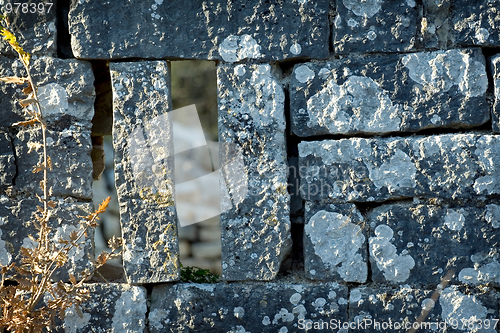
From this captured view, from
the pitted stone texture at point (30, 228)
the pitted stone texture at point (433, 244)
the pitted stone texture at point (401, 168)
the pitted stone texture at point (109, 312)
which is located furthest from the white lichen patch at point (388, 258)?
the pitted stone texture at point (30, 228)

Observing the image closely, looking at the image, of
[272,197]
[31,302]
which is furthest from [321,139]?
[31,302]

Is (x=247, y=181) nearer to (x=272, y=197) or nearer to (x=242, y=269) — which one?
(x=272, y=197)

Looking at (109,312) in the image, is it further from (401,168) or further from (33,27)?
(401,168)

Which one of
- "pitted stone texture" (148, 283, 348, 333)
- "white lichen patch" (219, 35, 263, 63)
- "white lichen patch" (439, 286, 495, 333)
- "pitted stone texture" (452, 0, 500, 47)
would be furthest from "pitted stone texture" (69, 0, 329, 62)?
"white lichen patch" (439, 286, 495, 333)

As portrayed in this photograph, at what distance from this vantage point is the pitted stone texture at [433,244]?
235 cm

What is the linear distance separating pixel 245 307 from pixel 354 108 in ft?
3.95

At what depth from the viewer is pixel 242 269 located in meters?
2.47

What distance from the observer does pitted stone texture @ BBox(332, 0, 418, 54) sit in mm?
2387

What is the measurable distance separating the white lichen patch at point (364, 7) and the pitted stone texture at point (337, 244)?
101cm

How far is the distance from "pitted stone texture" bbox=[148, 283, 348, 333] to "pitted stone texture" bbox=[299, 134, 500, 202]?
52cm


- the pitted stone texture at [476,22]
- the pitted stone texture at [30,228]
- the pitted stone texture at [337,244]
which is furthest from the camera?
the pitted stone texture at [30,228]

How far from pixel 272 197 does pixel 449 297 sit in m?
1.05

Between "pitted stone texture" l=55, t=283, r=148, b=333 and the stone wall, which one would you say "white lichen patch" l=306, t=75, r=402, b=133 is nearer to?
the stone wall

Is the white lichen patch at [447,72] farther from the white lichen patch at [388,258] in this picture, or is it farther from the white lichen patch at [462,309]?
the white lichen patch at [462,309]
